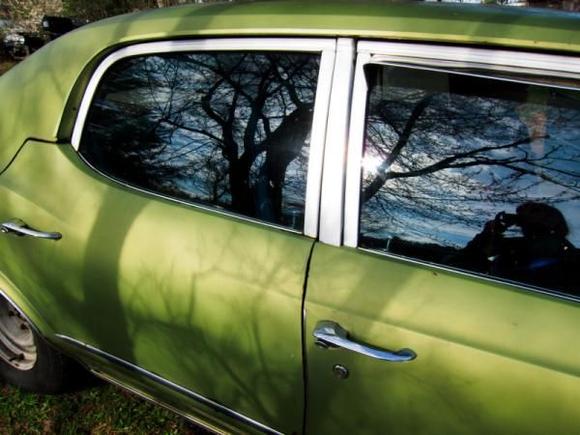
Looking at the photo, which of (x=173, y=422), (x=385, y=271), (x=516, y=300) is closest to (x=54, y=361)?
(x=173, y=422)

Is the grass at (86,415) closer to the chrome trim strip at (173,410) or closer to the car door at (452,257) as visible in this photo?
the chrome trim strip at (173,410)

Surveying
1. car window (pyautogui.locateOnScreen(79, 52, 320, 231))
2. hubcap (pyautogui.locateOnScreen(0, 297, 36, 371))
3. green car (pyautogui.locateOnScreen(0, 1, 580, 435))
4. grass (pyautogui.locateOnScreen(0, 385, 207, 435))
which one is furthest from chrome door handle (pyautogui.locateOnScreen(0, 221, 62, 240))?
grass (pyautogui.locateOnScreen(0, 385, 207, 435))

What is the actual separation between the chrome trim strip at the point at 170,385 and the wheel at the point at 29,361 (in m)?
0.34

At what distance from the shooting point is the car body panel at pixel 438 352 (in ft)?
4.15

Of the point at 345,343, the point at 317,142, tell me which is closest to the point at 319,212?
the point at 317,142

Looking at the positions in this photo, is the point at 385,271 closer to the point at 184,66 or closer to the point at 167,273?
the point at 167,273

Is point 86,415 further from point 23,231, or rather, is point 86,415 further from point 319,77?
point 319,77

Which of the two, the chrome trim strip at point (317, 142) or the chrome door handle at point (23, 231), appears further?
the chrome door handle at point (23, 231)

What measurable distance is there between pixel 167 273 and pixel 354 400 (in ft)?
2.24

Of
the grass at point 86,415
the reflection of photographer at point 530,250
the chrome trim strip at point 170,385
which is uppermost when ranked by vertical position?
the reflection of photographer at point 530,250

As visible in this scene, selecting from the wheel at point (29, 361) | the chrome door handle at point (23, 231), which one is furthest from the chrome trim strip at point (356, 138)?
the wheel at point (29, 361)

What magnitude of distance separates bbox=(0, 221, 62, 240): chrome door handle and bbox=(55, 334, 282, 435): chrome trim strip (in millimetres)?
422

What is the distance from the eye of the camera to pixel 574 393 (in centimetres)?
123

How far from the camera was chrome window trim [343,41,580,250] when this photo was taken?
1333 millimetres
